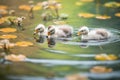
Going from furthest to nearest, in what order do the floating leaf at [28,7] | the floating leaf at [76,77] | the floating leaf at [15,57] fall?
the floating leaf at [28,7], the floating leaf at [15,57], the floating leaf at [76,77]

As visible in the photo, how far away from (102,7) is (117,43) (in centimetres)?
46

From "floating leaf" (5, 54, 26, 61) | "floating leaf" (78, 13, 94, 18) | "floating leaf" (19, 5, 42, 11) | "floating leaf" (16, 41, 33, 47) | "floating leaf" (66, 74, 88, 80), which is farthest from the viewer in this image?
"floating leaf" (19, 5, 42, 11)

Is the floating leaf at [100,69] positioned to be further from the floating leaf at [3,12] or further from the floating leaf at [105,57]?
the floating leaf at [3,12]

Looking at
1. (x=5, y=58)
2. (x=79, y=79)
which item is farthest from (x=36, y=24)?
(x=79, y=79)

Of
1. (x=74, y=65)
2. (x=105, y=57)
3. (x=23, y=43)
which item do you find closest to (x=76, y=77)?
(x=74, y=65)

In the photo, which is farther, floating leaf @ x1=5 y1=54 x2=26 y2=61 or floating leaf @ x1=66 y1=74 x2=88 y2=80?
floating leaf @ x1=5 y1=54 x2=26 y2=61

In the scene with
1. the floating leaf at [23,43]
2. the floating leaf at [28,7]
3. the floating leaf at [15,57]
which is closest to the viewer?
the floating leaf at [15,57]

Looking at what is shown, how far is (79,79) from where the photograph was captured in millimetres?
919

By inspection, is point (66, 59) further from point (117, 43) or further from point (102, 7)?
point (102, 7)

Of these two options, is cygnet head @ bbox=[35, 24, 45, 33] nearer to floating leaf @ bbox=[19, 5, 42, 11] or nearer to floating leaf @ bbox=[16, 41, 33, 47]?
floating leaf @ bbox=[16, 41, 33, 47]

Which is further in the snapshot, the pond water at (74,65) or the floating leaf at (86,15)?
the floating leaf at (86,15)

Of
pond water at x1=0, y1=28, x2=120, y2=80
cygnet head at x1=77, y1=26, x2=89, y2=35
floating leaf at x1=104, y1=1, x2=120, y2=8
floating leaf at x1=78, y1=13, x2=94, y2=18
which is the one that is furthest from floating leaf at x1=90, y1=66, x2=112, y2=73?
floating leaf at x1=104, y1=1, x2=120, y2=8

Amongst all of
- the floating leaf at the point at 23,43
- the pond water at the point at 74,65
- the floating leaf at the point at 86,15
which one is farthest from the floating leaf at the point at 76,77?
the floating leaf at the point at 86,15

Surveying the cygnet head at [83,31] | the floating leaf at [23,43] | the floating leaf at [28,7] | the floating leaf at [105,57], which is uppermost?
the floating leaf at [28,7]
